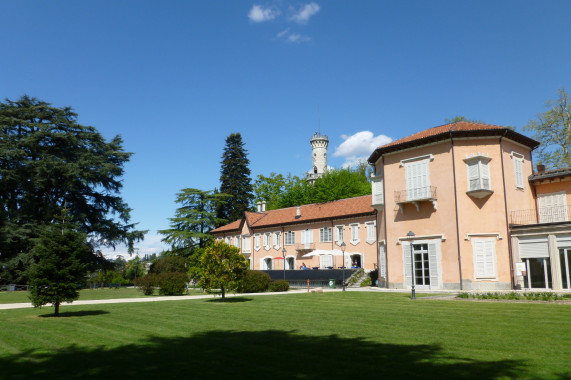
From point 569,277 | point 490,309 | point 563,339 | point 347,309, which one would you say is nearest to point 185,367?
point 563,339

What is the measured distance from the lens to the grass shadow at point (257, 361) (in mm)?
6434

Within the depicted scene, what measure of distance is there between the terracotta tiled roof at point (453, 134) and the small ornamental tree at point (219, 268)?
1391 centimetres

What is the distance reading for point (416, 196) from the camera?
27.7 meters

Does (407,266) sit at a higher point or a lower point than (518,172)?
lower

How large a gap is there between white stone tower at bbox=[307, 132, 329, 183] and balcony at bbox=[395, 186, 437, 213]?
71933mm

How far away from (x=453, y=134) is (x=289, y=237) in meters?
25.0

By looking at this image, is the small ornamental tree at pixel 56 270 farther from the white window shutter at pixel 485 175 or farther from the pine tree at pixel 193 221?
the pine tree at pixel 193 221

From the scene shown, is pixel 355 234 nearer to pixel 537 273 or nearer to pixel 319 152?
pixel 537 273

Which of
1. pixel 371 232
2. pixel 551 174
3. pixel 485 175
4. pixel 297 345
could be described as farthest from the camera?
pixel 371 232

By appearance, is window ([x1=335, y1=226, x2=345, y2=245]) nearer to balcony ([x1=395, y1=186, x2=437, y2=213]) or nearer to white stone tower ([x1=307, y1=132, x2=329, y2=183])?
balcony ([x1=395, y1=186, x2=437, y2=213])

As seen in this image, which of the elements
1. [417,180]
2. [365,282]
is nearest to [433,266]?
[417,180]

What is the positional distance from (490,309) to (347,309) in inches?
185

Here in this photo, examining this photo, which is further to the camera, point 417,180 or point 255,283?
point 255,283

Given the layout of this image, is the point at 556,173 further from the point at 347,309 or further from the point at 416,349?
the point at 416,349
